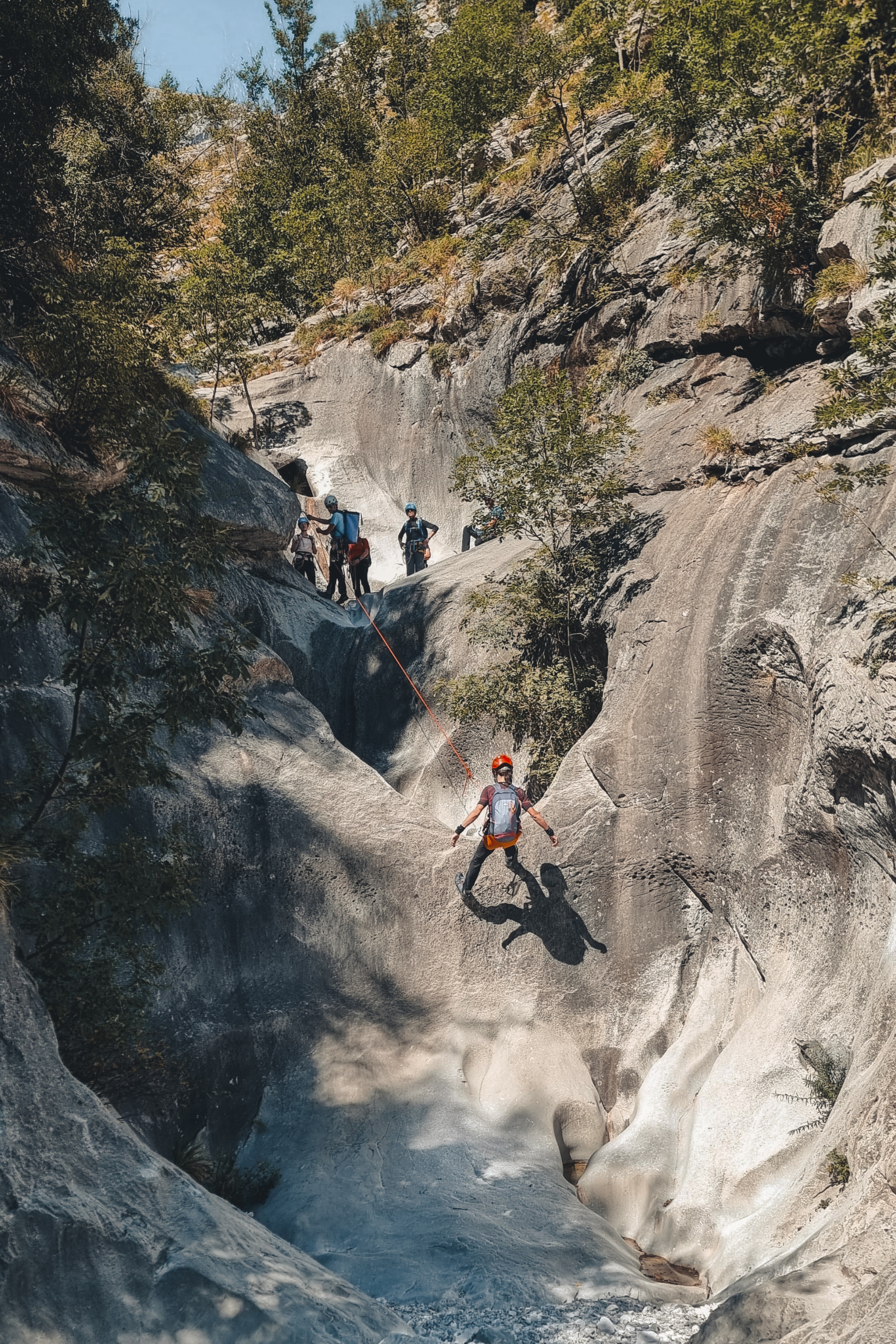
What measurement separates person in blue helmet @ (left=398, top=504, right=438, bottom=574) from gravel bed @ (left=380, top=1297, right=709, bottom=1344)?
614 inches

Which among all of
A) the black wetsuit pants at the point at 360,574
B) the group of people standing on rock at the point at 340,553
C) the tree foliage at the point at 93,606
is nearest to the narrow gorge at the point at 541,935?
the tree foliage at the point at 93,606

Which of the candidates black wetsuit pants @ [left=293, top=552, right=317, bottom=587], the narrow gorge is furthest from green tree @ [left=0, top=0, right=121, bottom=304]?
black wetsuit pants @ [left=293, top=552, right=317, bottom=587]

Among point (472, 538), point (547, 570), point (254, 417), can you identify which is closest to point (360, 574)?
point (472, 538)

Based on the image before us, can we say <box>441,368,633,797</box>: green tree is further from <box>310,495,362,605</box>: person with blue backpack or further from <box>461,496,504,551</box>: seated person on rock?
<box>310,495,362,605</box>: person with blue backpack

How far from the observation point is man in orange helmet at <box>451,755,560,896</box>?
1168cm

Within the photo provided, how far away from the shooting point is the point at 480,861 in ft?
39.5

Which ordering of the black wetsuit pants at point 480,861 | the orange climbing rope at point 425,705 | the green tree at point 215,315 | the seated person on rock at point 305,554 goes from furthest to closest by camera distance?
the green tree at point 215,315 < the seated person on rock at point 305,554 < the orange climbing rope at point 425,705 < the black wetsuit pants at point 480,861

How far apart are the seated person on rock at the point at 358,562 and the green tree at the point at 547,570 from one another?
5.24 metres

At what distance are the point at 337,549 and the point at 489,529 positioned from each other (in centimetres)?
547

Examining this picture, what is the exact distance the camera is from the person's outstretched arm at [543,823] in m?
11.7

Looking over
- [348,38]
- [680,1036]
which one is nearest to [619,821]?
[680,1036]

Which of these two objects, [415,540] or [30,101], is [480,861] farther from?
[30,101]

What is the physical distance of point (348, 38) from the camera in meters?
45.2

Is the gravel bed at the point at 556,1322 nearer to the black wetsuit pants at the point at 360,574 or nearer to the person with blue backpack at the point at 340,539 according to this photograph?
the black wetsuit pants at the point at 360,574
